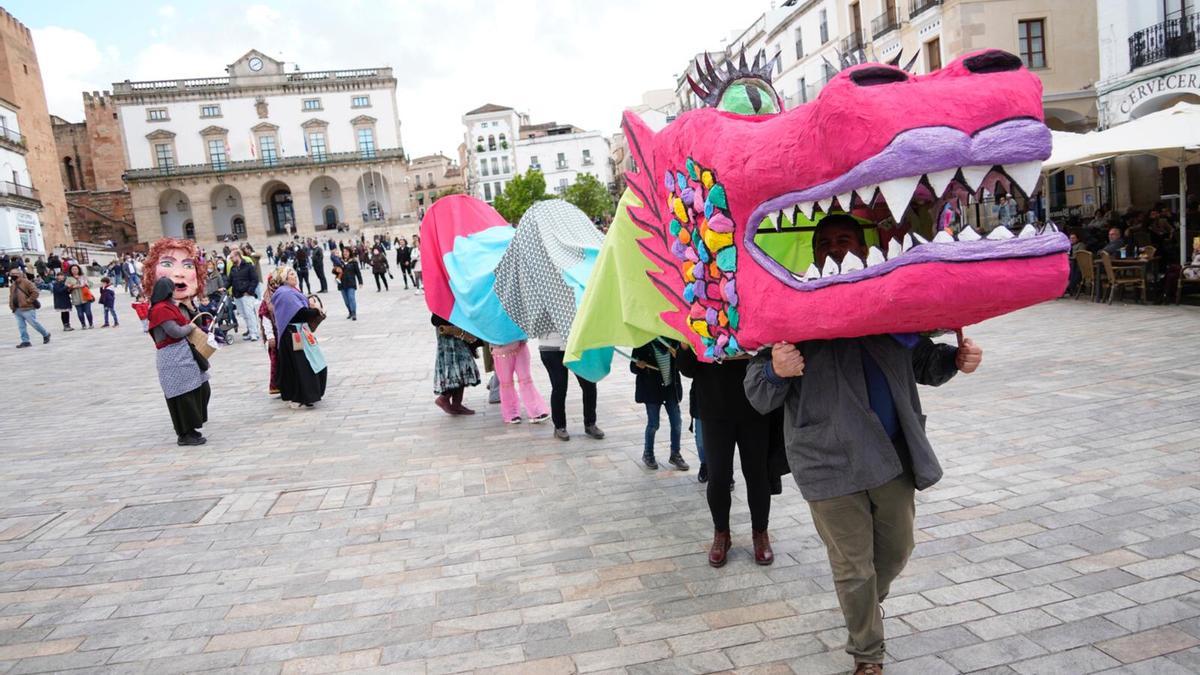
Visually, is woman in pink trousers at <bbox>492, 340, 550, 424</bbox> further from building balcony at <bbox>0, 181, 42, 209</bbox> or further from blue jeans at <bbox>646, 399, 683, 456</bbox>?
building balcony at <bbox>0, 181, 42, 209</bbox>

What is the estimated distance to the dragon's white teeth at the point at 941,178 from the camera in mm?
2182

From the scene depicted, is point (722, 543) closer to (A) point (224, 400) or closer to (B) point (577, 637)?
(B) point (577, 637)

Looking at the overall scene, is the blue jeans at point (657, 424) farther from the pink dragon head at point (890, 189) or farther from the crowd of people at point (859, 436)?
the pink dragon head at point (890, 189)

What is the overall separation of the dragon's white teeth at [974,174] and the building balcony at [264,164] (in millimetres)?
63012

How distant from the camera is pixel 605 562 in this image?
407 centimetres

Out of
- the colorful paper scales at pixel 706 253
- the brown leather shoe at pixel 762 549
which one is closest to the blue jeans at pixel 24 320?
the brown leather shoe at pixel 762 549

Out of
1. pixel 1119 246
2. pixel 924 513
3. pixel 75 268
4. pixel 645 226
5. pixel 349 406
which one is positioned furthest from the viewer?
pixel 75 268

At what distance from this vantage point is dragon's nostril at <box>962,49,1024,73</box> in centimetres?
233

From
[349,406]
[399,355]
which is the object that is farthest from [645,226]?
[399,355]


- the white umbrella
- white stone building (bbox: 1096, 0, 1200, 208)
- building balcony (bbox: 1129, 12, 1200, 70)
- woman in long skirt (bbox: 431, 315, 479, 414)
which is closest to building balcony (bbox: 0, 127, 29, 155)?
woman in long skirt (bbox: 431, 315, 479, 414)

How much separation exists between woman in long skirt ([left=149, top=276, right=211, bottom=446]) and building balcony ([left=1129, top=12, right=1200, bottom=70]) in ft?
59.9

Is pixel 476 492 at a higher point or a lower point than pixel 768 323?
lower

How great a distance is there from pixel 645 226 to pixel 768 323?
114 centimetres

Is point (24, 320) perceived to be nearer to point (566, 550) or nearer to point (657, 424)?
point (657, 424)
